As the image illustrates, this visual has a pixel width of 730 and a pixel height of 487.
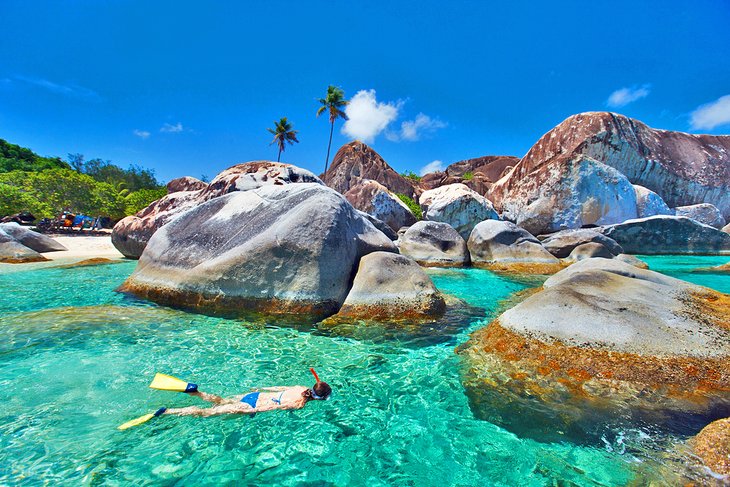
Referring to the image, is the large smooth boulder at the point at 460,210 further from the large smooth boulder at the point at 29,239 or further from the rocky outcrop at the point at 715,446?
the large smooth boulder at the point at 29,239

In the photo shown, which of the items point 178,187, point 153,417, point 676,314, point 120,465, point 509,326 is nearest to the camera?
point 120,465

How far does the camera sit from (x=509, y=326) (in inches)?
190

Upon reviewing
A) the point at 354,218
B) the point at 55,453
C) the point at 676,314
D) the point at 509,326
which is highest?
the point at 354,218

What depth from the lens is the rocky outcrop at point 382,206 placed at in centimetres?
2898

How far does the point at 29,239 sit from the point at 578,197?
35.9 m

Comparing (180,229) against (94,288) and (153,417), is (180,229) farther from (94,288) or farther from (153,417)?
(153,417)

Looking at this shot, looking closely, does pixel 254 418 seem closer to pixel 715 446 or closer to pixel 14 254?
pixel 715 446

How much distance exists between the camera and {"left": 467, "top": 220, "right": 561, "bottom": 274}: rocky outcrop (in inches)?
607

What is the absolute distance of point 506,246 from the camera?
16.3 m

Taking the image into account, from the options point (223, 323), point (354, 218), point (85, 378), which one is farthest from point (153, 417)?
point (354, 218)


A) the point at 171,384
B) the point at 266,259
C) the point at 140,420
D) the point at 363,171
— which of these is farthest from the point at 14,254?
the point at 363,171

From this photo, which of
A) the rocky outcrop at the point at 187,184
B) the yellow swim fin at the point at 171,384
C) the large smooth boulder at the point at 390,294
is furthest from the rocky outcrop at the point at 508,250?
the rocky outcrop at the point at 187,184

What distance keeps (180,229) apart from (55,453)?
655 centimetres

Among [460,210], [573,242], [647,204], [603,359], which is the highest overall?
[647,204]
